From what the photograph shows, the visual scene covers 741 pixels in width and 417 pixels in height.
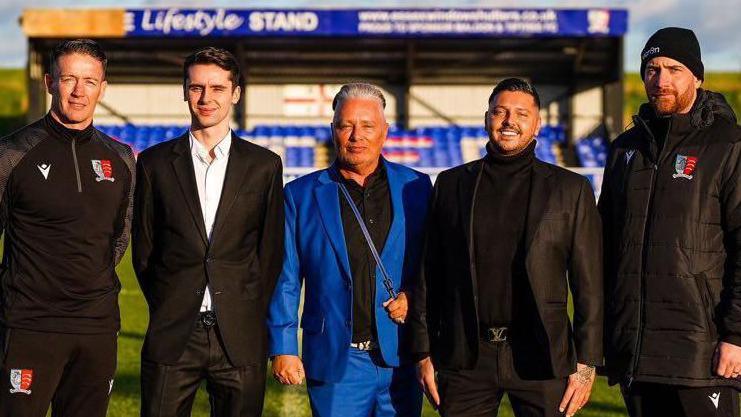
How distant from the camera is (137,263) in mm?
4230

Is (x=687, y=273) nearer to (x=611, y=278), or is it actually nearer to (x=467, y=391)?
(x=611, y=278)

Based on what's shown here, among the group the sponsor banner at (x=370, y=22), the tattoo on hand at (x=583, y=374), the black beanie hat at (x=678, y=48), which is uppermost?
the sponsor banner at (x=370, y=22)

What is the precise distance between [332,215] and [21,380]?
1.51 m

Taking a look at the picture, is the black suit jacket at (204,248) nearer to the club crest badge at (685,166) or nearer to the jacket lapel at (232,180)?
the jacket lapel at (232,180)

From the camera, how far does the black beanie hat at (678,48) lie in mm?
4258

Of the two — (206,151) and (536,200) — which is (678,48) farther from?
(206,151)

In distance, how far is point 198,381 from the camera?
4219 millimetres

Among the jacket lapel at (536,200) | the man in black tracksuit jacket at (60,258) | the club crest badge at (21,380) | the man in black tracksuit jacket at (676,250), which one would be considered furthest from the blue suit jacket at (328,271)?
the club crest badge at (21,380)

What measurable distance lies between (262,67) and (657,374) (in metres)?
25.3

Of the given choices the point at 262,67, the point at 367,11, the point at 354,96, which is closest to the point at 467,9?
the point at 367,11

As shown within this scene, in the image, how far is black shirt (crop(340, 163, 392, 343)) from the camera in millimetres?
4301

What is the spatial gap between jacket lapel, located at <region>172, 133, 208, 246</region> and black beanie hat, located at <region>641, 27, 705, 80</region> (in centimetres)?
207

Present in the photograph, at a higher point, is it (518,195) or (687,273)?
(518,195)

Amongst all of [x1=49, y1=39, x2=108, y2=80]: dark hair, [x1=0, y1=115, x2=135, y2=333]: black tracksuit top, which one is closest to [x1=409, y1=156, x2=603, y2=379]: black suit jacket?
[x1=0, y1=115, x2=135, y2=333]: black tracksuit top
